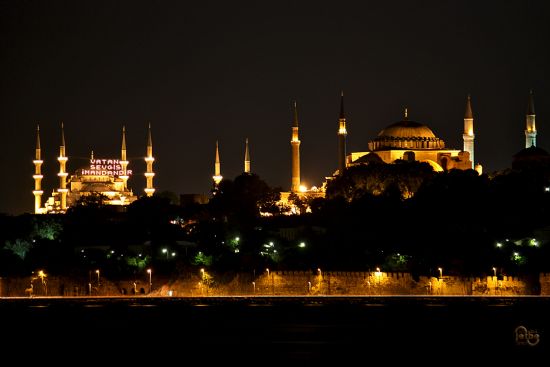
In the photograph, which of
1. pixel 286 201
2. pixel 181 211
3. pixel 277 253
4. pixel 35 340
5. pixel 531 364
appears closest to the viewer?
pixel 531 364

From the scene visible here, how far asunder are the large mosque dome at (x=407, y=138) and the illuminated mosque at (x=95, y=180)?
108ft

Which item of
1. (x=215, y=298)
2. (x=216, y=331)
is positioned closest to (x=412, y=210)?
(x=215, y=298)

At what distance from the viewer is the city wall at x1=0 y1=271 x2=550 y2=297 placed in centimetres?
9838

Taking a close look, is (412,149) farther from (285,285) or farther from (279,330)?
(279,330)

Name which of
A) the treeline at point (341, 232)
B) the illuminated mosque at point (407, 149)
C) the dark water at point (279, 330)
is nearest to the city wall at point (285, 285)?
the treeline at point (341, 232)

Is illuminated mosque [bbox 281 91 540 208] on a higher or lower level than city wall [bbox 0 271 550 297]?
higher

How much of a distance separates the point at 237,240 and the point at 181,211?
24857 millimetres

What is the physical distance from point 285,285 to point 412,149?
4695 cm

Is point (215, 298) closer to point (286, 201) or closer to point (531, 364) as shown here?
point (531, 364)

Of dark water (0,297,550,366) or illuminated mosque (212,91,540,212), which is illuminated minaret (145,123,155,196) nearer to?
illuminated mosque (212,91,540,212)

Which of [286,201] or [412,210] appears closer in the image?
[412,210]

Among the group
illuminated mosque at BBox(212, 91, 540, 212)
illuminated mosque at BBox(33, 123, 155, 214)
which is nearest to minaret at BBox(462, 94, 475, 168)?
illuminated mosque at BBox(212, 91, 540, 212)

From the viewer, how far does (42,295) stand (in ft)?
343

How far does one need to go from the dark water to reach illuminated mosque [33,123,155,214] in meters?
73.3
